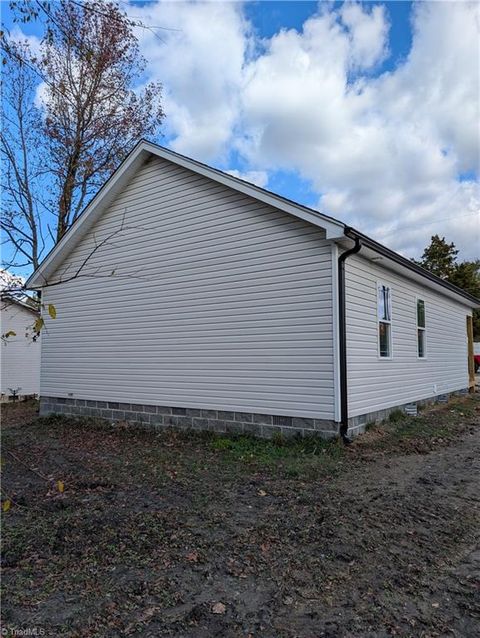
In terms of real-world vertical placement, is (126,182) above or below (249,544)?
above

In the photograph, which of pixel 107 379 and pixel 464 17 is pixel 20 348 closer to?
pixel 107 379

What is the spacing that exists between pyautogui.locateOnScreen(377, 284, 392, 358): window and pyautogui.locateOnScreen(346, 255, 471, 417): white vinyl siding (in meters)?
0.14

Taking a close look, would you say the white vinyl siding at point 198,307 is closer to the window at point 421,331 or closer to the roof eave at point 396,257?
the roof eave at point 396,257

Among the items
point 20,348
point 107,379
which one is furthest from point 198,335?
point 20,348

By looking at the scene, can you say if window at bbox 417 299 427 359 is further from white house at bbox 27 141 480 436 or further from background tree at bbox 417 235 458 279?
background tree at bbox 417 235 458 279

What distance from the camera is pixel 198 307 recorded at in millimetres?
9047

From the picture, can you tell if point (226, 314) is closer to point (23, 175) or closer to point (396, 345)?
point (396, 345)

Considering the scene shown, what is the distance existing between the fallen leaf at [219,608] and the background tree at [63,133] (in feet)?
50.9

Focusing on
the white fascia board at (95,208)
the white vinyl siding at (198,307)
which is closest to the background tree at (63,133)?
the white fascia board at (95,208)

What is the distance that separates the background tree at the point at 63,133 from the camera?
15906 millimetres

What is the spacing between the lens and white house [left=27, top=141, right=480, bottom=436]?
7.39 metres

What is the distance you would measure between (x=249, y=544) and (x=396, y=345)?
6.90 meters

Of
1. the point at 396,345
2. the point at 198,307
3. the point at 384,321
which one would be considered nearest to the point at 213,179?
the point at 198,307

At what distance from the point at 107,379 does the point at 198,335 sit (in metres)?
3.23
